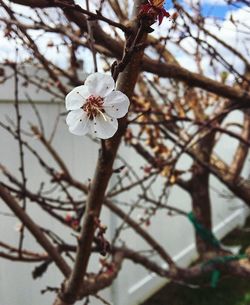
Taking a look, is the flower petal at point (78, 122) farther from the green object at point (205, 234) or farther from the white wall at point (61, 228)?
the green object at point (205, 234)

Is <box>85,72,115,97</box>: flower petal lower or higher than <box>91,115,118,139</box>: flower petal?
higher

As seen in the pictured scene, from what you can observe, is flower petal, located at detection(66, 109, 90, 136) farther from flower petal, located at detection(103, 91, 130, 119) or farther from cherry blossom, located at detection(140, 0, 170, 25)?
cherry blossom, located at detection(140, 0, 170, 25)

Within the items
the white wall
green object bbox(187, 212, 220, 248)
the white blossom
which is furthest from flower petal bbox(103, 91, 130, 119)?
green object bbox(187, 212, 220, 248)

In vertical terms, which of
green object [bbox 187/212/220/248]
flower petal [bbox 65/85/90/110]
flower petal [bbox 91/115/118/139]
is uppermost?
green object [bbox 187/212/220/248]

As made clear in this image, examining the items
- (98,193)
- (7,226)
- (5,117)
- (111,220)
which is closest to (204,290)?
(111,220)

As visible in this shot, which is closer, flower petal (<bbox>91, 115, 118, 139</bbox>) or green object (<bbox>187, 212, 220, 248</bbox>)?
flower petal (<bbox>91, 115, 118, 139</bbox>)

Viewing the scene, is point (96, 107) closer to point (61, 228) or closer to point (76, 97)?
point (76, 97)

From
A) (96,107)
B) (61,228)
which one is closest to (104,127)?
(96,107)
